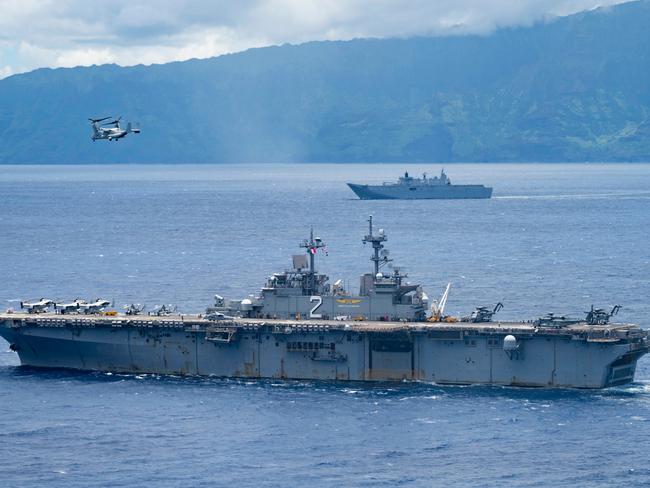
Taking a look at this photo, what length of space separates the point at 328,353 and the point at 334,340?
67cm

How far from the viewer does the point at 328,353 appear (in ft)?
202

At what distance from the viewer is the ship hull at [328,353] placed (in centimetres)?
5906

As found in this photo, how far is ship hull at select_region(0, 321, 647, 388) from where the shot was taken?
194 feet

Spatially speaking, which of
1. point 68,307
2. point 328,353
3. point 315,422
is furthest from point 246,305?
point 315,422

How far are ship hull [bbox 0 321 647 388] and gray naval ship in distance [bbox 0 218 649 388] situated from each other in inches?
1.8

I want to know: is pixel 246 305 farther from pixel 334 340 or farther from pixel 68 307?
pixel 68 307

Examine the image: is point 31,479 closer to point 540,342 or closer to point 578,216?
point 540,342

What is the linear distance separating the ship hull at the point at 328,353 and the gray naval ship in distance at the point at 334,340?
1.8 inches

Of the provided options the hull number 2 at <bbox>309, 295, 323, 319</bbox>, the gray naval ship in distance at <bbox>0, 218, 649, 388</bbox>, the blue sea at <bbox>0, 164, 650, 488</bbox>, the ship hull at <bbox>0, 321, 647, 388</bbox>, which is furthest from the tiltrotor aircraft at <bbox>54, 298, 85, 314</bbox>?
the hull number 2 at <bbox>309, 295, 323, 319</bbox>

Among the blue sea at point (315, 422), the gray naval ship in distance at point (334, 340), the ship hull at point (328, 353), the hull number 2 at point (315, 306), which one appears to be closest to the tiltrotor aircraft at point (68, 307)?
the gray naval ship in distance at point (334, 340)

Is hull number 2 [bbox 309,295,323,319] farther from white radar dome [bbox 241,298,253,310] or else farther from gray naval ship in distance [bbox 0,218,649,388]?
white radar dome [bbox 241,298,253,310]

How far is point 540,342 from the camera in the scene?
59.1 m

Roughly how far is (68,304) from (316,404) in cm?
1662

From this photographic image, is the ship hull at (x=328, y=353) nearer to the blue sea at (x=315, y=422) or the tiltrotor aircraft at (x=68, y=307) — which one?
the blue sea at (x=315, y=422)
